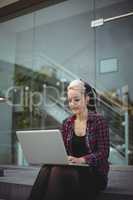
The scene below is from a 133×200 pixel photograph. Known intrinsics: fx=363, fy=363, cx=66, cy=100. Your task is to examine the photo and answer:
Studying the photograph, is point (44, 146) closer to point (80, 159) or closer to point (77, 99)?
point (80, 159)

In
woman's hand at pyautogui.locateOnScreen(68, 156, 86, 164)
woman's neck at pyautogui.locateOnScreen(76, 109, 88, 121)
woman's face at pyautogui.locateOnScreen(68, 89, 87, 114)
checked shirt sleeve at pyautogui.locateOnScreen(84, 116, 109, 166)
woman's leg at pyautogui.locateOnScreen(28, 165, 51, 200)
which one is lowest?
woman's leg at pyautogui.locateOnScreen(28, 165, 51, 200)

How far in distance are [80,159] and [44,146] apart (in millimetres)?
231

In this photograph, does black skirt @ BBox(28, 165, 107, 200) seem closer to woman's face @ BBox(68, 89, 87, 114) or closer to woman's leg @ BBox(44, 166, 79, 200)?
woman's leg @ BBox(44, 166, 79, 200)

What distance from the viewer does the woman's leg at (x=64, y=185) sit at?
6.72 feet

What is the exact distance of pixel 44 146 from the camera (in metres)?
2.13

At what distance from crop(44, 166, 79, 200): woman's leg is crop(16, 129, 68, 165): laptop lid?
7 centimetres

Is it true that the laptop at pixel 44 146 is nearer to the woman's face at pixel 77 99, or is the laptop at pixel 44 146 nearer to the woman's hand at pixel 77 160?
the woman's hand at pixel 77 160

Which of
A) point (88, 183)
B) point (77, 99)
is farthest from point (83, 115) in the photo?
point (88, 183)

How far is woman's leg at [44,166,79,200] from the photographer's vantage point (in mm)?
2049

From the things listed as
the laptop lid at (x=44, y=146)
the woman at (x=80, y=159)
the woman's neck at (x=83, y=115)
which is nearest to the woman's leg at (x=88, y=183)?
the woman at (x=80, y=159)

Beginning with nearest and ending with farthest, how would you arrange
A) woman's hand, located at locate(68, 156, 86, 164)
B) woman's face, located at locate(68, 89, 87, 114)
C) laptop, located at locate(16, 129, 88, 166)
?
laptop, located at locate(16, 129, 88, 166) → woman's hand, located at locate(68, 156, 86, 164) → woman's face, located at locate(68, 89, 87, 114)

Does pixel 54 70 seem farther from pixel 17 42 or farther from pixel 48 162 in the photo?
pixel 48 162

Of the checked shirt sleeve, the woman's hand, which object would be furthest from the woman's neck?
the woman's hand

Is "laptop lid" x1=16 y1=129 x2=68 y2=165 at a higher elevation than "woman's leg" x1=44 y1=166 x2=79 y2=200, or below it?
higher
